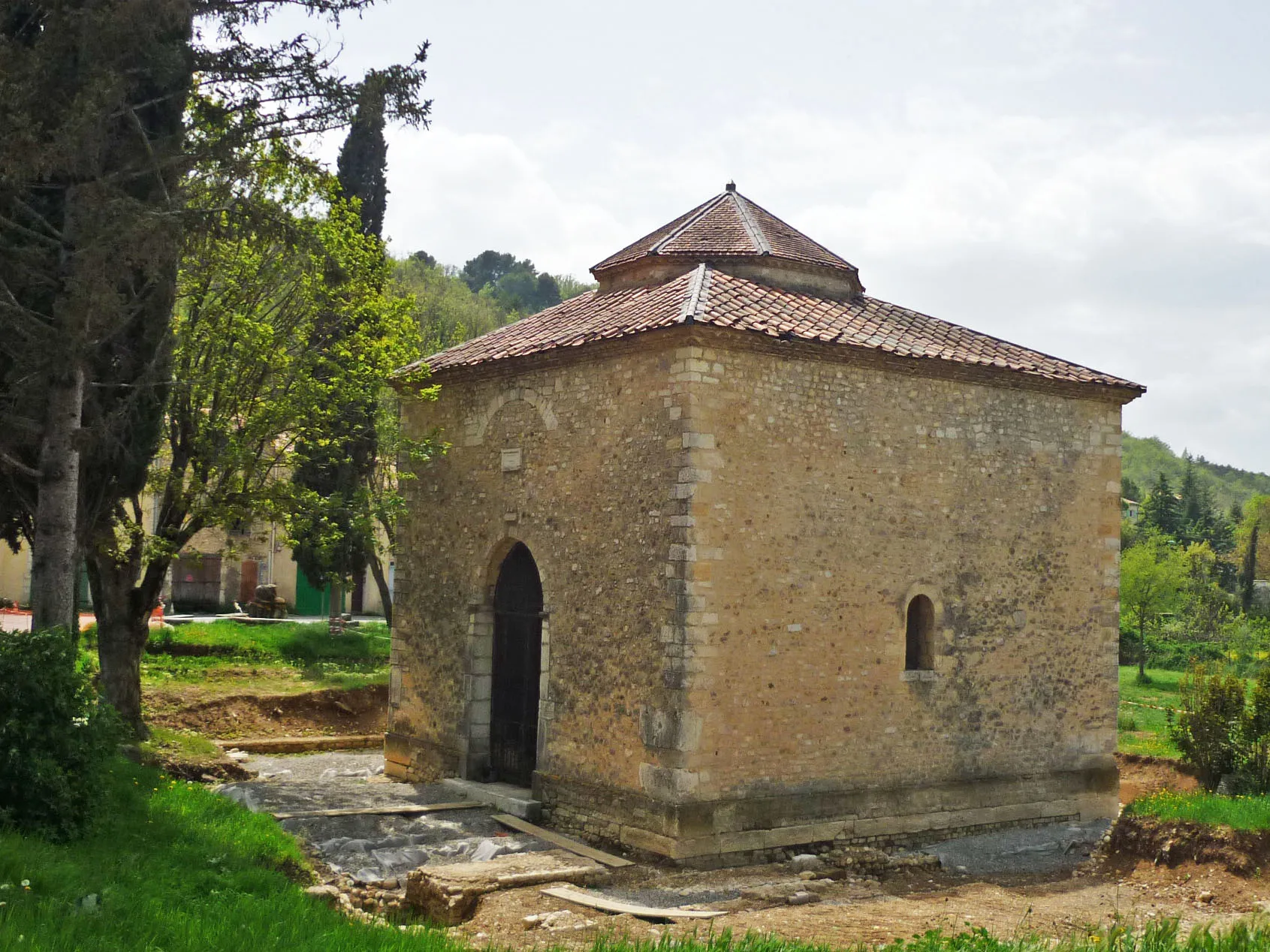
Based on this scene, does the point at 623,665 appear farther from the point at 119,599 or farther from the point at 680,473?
the point at 119,599

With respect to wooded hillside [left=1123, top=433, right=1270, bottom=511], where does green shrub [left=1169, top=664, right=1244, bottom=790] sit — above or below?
below

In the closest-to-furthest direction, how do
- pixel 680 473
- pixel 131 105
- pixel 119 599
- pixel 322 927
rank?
pixel 322 927
pixel 131 105
pixel 680 473
pixel 119 599

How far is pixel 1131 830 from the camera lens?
13.2 m

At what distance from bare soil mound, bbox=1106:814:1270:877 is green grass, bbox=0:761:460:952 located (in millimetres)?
8627

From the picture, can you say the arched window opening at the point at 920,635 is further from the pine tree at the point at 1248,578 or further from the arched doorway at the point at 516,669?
the pine tree at the point at 1248,578

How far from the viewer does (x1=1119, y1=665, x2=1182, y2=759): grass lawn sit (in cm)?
2005

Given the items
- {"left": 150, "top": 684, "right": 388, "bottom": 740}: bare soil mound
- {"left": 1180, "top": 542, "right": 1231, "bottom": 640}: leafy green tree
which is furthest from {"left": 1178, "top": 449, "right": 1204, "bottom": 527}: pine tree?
{"left": 150, "top": 684, "right": 388, "bottom": 740}: bare soil mound

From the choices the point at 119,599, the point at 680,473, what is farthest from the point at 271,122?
the point at 119,599

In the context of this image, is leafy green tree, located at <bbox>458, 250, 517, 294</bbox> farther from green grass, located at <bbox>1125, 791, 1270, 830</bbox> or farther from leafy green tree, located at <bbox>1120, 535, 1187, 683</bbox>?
green grass, located at <bbox>1125, 791, 1270, 830</bbox>

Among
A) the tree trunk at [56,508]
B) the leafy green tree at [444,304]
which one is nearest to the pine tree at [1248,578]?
the leafy green tree at [444,304]

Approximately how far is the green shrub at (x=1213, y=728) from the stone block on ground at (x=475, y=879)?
9317mm

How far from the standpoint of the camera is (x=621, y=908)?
9531 millimetres

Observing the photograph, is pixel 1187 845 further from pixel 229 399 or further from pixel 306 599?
pixel 306 599

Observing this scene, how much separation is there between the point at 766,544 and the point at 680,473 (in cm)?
125
